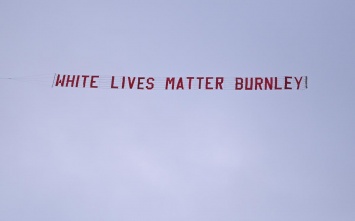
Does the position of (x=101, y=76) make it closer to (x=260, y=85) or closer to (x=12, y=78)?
(x=12, y=78)

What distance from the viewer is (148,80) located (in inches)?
485

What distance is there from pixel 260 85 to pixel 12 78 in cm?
909

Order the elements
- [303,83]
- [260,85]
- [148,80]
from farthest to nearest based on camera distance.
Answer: [303,83]
[148,80]
[260,85]

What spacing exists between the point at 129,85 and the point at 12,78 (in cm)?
518

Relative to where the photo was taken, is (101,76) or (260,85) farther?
(101,76)

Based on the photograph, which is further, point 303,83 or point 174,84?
point 303,83

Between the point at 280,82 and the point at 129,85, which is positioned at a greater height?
the point at 280,82

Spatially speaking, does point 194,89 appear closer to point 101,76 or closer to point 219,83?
point 219,83

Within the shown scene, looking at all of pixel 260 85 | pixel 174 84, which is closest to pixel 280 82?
pixel 260 85

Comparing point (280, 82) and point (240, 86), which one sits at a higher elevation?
point (280, 82)

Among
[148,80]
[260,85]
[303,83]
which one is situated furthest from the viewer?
[303,83]

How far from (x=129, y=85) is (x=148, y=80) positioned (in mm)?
703

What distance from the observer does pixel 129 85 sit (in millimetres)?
11945

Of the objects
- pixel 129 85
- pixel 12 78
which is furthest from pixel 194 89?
pixel 12 78
